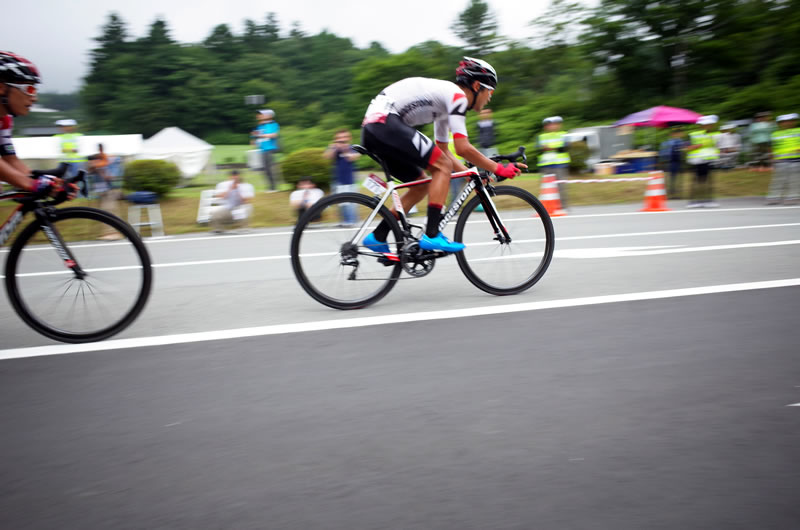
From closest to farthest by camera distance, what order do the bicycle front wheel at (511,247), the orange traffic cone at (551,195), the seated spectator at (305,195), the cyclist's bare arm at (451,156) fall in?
1. the cyclist's bare arm at (451,156)
2. the bicycle front wheel at (511,247)
3. the seated spectator at (305,195)
4. the orange traffic cone at (551,195)

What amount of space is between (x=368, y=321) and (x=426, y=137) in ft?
4.37

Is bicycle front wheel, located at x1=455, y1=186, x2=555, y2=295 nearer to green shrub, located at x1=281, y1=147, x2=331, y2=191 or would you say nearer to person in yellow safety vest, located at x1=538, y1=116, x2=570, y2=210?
person in yellow safety vest, located at x1=538, y1=116, x2=570, y2=210

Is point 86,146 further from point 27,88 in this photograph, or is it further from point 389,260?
point 389,260

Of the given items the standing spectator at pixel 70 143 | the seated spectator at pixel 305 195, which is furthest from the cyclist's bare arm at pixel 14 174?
the standing spectator at pixel 70 143

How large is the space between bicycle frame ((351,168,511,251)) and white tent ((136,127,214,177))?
26.7 m

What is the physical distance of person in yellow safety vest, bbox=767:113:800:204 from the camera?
14.1m

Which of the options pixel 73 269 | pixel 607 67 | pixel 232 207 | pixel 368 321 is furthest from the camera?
pixel 607 67

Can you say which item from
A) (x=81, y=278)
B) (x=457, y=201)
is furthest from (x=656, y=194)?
(x=81, y=278)

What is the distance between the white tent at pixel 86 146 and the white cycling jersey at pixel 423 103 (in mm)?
21889

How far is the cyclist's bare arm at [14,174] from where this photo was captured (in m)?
4.12

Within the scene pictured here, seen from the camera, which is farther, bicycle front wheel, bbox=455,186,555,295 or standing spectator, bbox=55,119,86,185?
standing spectator, bbox=55,119,86,185

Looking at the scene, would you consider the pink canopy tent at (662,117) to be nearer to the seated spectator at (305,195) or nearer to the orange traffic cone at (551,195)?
the orange traffic cone at (551,195)

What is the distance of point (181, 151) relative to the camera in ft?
102

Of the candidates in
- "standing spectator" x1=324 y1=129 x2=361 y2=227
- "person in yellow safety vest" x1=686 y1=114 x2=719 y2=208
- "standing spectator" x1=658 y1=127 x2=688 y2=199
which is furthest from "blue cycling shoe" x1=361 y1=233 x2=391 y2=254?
"standing spectator" x1=658 y1=127 x2=688 y2=199
